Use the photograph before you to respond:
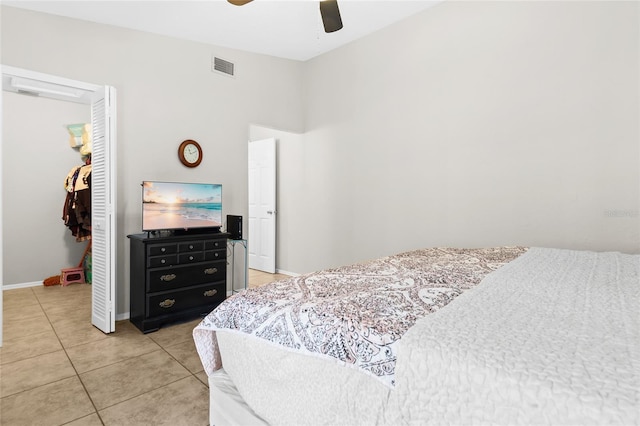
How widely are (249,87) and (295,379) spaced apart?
3767mm

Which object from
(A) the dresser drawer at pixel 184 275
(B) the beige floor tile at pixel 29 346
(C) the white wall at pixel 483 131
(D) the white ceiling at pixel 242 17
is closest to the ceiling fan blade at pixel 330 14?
(D) the white ceiling at pixel 242 17

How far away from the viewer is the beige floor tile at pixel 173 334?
271 cm

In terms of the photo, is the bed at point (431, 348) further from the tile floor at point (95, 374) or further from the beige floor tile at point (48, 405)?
the beige floor tile at point (48, 405)

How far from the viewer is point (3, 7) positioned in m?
2.65

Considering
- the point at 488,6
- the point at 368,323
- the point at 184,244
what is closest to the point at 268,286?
the point at 368,323

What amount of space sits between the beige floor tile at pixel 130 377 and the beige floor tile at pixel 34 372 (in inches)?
7.5

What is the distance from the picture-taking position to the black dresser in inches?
114

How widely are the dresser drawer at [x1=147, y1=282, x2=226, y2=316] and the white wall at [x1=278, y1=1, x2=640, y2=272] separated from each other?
1.60 meters

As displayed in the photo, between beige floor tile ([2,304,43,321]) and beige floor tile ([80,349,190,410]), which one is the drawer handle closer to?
beige floor tile ([80,349,190,410])

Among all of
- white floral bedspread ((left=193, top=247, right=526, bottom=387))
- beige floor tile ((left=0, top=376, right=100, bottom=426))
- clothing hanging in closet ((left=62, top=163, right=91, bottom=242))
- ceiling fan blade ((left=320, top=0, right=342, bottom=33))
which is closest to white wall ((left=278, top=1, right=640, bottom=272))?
ceiling fan blade ((left=320, top=0, right=342, bottom=33))

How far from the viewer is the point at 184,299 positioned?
3.11 m

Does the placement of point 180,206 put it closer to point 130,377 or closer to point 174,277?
point 174,277

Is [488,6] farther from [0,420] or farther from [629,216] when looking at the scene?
[0,420]

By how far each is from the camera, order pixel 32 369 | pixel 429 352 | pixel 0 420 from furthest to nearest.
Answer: pixel 32 369 → pixel 0 420 → pixel 429 352
